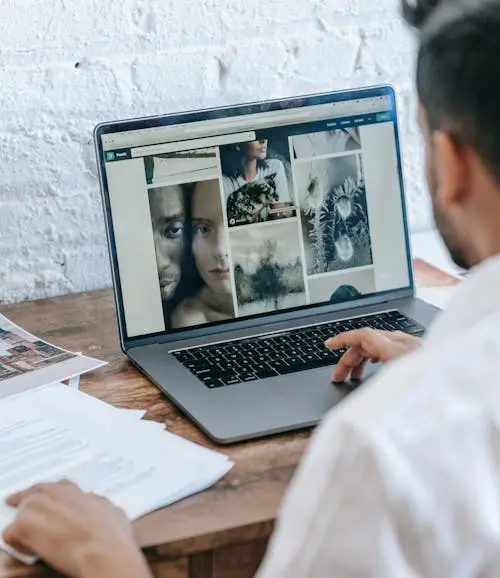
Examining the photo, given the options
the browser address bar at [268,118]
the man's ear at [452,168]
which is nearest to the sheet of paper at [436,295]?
the browser address bar at [268,118]

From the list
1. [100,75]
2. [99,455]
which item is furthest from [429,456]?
[100,75]

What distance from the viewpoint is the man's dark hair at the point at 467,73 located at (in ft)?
2.58

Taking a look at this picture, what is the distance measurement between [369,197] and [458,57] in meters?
0.66

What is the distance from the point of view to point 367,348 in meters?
1.23

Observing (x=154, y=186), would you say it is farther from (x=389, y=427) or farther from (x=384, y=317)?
(x=389, y=427)

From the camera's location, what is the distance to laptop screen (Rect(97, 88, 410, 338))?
53.4 inches

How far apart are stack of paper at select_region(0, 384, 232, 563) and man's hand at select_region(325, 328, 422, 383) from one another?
0.21 meters

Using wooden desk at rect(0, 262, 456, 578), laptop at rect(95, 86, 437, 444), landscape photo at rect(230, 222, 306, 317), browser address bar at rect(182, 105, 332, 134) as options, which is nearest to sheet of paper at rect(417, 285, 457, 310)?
laptop at rect(95, 86, 437, 444)

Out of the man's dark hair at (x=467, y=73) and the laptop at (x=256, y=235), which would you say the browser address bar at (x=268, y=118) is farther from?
the man's dark hair at (x=467, y=73)

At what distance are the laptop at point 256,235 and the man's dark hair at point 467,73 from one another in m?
0.50

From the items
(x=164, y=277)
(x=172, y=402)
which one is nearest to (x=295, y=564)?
(x=172, y=402)

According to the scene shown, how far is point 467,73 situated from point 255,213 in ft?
2.08

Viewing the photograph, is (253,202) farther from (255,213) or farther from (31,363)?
(31,363)

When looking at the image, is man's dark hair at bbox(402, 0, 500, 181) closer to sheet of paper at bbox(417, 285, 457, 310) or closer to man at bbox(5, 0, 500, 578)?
man at bbox(5, 0, 500, 578)
